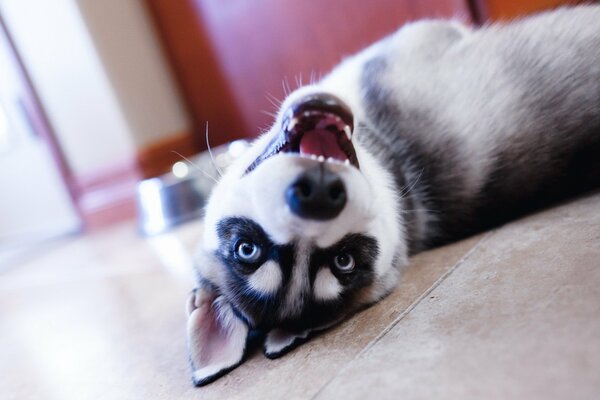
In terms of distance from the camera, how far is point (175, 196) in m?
3.54

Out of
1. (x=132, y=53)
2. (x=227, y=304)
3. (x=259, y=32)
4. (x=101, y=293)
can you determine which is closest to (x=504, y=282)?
(x=227, y=304)

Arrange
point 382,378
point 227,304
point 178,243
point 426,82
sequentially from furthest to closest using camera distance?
point 178,243 < point 426,82 < point 227,304 < point 382,378

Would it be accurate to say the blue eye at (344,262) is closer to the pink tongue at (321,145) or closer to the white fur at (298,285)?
the white fur at (298,285)

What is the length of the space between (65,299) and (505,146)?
2282 mm

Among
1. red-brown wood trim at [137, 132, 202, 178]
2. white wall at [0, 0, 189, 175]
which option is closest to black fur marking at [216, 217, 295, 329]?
red-brown wood trim at [137, 132, 202, 178]

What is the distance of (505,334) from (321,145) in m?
0.70

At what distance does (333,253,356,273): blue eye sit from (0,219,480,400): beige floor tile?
6.5 inches

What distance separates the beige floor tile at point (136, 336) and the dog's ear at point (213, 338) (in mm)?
35

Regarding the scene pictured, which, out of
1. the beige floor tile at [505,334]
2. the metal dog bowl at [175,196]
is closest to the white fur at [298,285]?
the beige floor tile at [505,334]

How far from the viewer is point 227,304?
158 cm

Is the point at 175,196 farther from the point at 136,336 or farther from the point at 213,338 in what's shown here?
the point at 213,338

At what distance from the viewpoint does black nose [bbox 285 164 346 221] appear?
1.29 meters

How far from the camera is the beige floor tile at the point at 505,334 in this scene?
1012 millimetres

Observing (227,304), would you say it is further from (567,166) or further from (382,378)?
(567,166)
